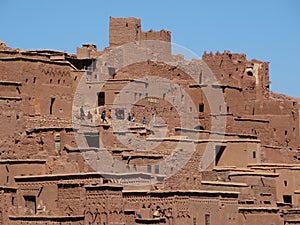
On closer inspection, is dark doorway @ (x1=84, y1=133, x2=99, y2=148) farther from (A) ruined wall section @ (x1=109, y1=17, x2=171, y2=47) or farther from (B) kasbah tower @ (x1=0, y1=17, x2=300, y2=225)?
(A) ruined wall section @ (x1=109, y1=17, x2=171, y2=47)

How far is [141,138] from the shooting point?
39625 millimetres

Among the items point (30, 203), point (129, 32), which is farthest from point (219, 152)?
point (129, 32)

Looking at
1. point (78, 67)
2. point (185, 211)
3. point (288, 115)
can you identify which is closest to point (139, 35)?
point (78, 67)

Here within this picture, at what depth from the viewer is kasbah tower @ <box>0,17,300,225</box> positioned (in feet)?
112

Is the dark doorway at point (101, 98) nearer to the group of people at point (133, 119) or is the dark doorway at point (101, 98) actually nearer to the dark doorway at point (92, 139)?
the group of people at point (133, 119)

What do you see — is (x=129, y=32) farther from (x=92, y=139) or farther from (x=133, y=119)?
(x=92, y=139)

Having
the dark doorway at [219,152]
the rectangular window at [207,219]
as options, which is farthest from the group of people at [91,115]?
the rectangular window at [207,219]

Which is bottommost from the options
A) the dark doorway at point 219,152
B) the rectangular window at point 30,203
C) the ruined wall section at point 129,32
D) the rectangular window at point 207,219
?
the rectangular window at point 207,219

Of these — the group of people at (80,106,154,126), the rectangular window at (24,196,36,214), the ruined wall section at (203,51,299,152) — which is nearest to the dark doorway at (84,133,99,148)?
the group of people at (80,106,154,126)

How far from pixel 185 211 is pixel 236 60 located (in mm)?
17650

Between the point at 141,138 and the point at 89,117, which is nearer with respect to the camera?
the point at 141,138

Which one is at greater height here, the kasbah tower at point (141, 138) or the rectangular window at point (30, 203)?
the kasbah tower at point (141, 138)

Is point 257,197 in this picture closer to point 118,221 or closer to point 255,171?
point 255,171

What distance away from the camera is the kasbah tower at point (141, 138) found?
34.1 m
